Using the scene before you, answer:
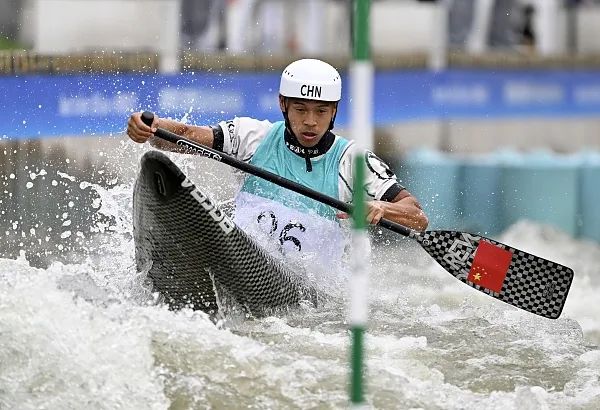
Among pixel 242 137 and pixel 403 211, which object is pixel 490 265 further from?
pixel 242 137

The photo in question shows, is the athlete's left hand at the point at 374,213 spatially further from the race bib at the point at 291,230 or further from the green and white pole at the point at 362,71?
the green and white pole at the point at 362,71

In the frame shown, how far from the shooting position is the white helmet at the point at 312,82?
6852mm

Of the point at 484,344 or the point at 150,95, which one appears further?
the point at 150,95

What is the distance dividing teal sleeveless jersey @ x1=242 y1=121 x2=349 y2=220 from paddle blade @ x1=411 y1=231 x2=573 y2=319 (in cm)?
A: 55

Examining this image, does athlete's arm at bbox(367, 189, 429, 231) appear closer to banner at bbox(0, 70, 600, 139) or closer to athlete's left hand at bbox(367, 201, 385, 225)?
athlete's left hand at bbox(367, 201, 385, 225)

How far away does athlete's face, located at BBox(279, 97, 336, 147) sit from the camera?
692 cm

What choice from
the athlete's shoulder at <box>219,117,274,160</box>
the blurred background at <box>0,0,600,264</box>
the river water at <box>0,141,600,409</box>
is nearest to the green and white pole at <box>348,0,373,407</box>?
the river water at <box>0,141,600,409</box>

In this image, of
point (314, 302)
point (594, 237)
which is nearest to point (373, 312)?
point (314, 302)

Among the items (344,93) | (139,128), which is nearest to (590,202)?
(344,93)

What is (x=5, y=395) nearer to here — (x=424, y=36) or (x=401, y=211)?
(x=401, y=211)

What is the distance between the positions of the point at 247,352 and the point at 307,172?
5.11 feet

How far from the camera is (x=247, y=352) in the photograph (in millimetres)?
5805

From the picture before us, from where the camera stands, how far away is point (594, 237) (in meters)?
12.2

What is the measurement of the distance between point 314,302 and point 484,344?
2.94 ft
